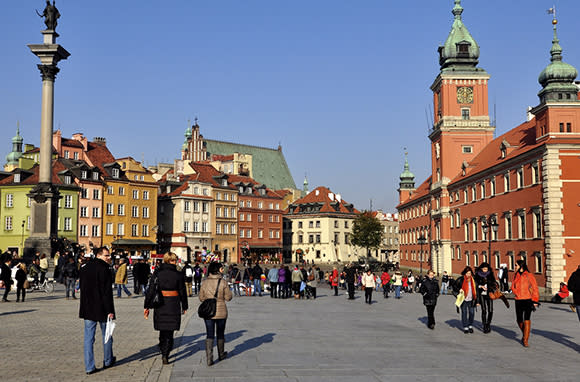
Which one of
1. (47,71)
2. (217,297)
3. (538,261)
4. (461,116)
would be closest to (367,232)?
(461,116)

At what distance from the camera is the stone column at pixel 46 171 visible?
34.9m

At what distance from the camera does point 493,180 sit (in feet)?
181

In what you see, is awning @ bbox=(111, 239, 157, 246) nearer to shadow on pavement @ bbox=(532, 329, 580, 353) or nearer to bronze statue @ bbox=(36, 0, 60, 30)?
bronze statue @ bbox=(36, 0, 60, 30)

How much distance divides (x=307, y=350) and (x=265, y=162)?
128 meters

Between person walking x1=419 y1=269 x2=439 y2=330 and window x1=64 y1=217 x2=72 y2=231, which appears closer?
person walking x1=419 y1=269 x2=439 y2=330

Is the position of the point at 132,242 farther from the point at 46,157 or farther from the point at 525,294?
the point at 525,294

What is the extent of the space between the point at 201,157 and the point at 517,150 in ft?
273

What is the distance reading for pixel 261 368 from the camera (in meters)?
10.1

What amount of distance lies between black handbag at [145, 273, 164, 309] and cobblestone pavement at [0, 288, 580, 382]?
3.33 feet

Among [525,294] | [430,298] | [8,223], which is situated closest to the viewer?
[525,294]

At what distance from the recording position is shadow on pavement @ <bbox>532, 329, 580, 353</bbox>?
13.4m

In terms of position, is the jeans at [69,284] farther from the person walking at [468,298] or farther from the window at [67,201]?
the window at [67,201]

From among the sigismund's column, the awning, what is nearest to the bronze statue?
the sigismund's column

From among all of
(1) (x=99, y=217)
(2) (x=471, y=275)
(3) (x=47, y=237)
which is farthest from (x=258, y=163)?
(2) (x=471, y=275)
